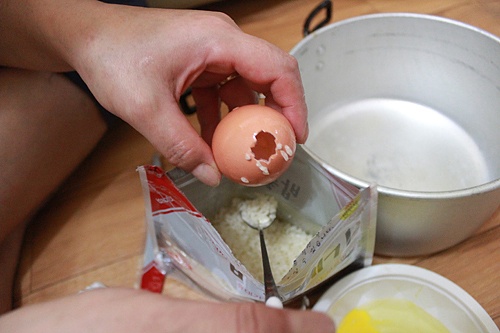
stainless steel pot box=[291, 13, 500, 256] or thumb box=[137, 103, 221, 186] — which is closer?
thumb box=[137, 103, 221, 186]

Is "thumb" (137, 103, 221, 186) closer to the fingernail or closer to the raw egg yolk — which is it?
the fingernail

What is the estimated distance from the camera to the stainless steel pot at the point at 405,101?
28.5 inches

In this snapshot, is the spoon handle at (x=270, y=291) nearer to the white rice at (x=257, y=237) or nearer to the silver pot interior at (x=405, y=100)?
the white rice at (x=257, y=237)

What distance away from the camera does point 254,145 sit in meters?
0.47

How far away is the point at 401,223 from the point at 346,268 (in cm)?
12

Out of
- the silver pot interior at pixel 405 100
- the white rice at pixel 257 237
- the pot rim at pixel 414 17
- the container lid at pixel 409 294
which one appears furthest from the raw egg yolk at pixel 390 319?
the pot rim at pixel 414 17

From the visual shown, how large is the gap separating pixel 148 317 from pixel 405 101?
73 cm

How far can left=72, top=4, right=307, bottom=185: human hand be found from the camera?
454 millimetres

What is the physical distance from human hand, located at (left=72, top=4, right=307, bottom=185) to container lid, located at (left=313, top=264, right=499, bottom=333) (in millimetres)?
219

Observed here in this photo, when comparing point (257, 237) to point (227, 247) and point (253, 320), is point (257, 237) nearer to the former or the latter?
point (227, 247)

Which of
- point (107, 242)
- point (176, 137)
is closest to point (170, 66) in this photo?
point (176, 137)

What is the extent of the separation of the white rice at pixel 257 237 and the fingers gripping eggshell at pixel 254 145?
17cm

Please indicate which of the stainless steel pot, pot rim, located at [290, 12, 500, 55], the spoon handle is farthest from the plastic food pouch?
pot rim, located at [290, 12, 500, 55]

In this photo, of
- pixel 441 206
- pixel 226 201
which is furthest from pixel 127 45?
pixel 441 206
